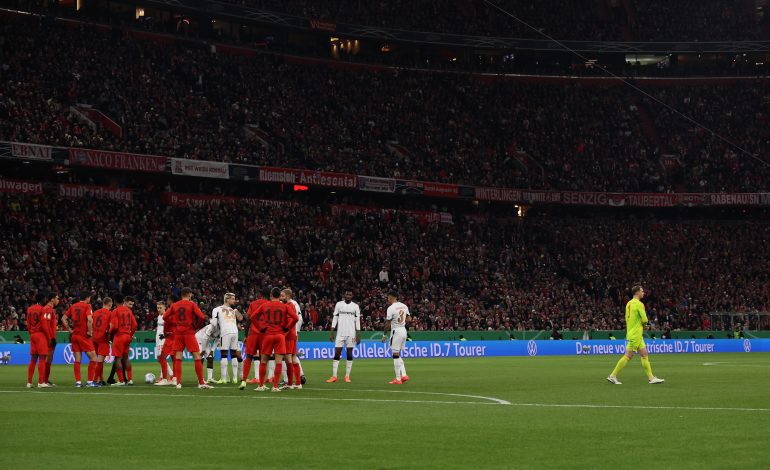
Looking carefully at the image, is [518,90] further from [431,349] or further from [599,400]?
[599,400]

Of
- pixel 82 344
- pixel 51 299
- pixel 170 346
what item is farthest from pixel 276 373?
pixel 51 299

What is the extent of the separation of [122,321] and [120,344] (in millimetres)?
600

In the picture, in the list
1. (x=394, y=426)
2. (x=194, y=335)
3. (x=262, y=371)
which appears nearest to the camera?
(x=394, y=426)

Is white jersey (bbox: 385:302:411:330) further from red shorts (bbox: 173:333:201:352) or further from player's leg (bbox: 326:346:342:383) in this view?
red shorts (bbox: 173:333:201:352)

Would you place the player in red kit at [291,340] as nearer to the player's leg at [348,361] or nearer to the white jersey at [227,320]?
the player's leg at [348,361]

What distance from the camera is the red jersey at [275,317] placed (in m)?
24.7

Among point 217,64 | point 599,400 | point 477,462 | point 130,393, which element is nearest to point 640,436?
point 477,462

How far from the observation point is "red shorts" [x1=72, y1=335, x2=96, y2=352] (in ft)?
91.0

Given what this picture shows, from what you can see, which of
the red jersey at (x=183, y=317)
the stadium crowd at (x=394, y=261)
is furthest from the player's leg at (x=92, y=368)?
the stadium crowd at (x=394, y=261)

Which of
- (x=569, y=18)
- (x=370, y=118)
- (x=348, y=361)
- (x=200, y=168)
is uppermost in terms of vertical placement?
(x=569, y=18)

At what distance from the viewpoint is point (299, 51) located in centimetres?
7712

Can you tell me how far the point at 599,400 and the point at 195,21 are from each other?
55.8 m

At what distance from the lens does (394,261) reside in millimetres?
64938

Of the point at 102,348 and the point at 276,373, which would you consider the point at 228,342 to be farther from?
the point at 276,373
